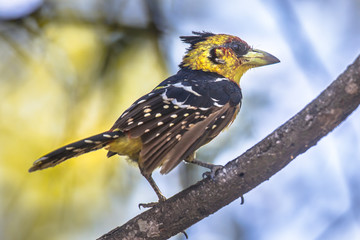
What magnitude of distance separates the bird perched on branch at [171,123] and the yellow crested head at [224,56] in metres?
0.05

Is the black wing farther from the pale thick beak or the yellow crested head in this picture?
the pale thick beak

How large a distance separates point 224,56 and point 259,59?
1.11ft

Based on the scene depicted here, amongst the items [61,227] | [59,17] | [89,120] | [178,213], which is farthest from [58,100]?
[178,213]

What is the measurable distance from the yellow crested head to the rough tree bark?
5.30ft

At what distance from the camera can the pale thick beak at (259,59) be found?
504cm

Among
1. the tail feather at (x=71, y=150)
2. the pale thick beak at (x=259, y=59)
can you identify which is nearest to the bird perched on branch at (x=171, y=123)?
the tail feather at (x=71, y=150)

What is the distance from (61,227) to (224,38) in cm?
259

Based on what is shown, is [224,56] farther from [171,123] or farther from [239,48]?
[171,123]

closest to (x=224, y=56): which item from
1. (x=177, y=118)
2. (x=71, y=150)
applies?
(x=177, y=118)

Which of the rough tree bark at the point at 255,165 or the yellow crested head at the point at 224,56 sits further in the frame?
the yellow crested head at the point at 224,56

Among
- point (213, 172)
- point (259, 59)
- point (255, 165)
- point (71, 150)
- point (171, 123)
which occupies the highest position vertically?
point (259, 59)

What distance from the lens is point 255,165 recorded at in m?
3.33

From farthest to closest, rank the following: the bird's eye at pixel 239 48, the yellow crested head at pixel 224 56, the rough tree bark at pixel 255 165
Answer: the bird's eye at pixel 239 48
the yellow crested head at pixel 224 56
the rough tree bark at pixel 255 165

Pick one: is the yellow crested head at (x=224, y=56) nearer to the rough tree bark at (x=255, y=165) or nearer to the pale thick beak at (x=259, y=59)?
the pale thick beak at (x=259, y=59)
